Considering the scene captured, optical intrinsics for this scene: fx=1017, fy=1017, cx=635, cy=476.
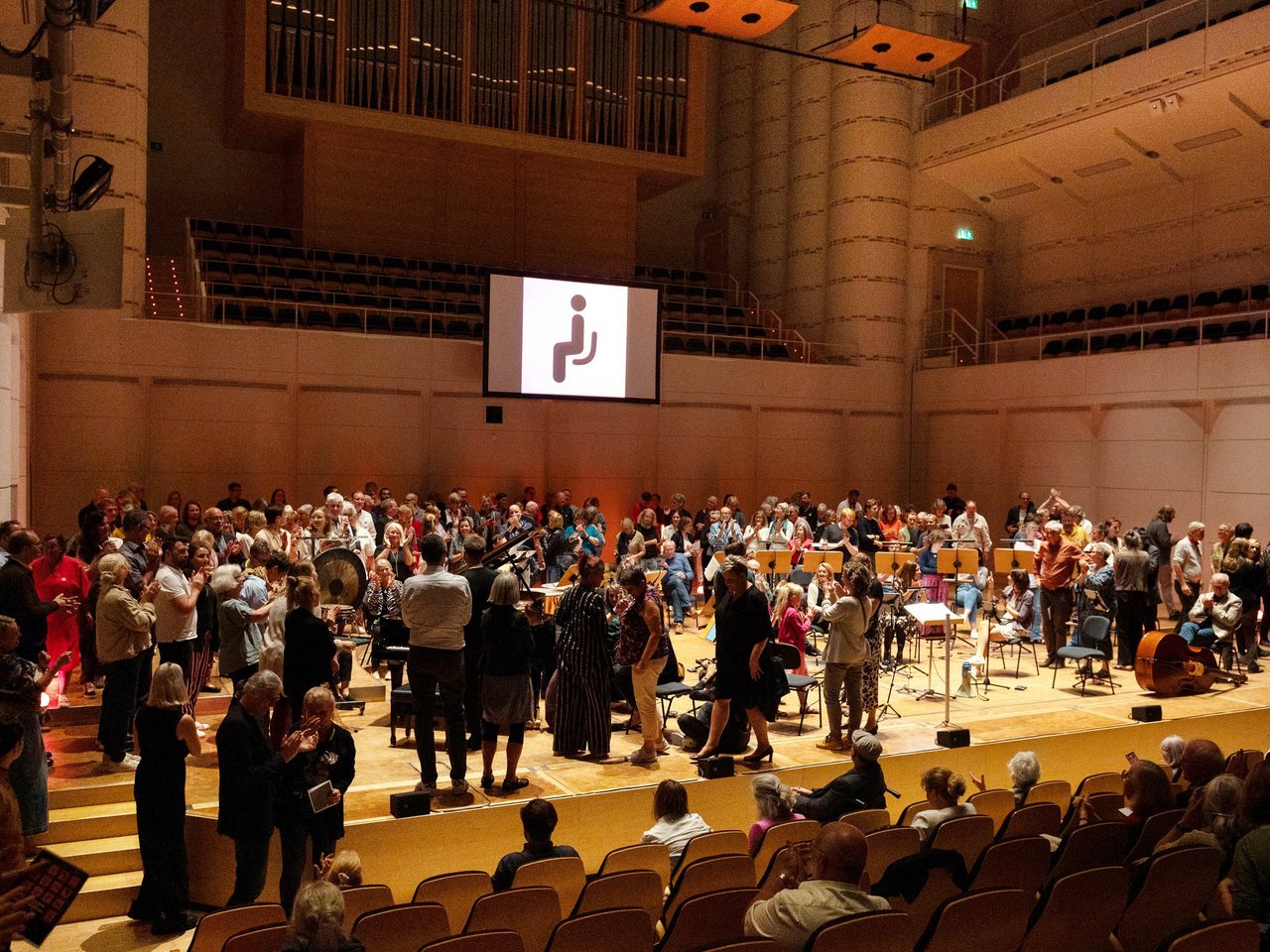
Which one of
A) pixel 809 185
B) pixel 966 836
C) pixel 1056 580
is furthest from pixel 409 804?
pixel 809 185

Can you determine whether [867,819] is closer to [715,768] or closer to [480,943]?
[715,768]

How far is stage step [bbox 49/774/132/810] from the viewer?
5.51 meters

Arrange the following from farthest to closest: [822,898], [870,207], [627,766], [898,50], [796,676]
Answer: [870,207]
[898,50]
[796,676]
[627,766]
[822,898]

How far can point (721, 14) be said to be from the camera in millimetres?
9734

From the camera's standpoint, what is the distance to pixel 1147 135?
51.7 feet

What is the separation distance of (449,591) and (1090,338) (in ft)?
45.3

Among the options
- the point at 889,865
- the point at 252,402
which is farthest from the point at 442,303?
the point at 889,865

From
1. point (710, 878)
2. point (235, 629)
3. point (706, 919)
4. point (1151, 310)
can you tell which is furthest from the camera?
point (1151, 310)

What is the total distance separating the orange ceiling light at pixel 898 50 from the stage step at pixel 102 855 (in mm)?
9915

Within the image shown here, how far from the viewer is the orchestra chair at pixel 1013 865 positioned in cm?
401

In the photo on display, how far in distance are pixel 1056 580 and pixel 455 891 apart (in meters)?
7.59

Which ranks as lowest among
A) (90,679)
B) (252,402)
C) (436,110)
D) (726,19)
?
(90,679)

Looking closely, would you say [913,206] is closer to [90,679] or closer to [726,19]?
[726,19]

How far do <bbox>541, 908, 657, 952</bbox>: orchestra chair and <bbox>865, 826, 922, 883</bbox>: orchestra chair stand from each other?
128 cm
